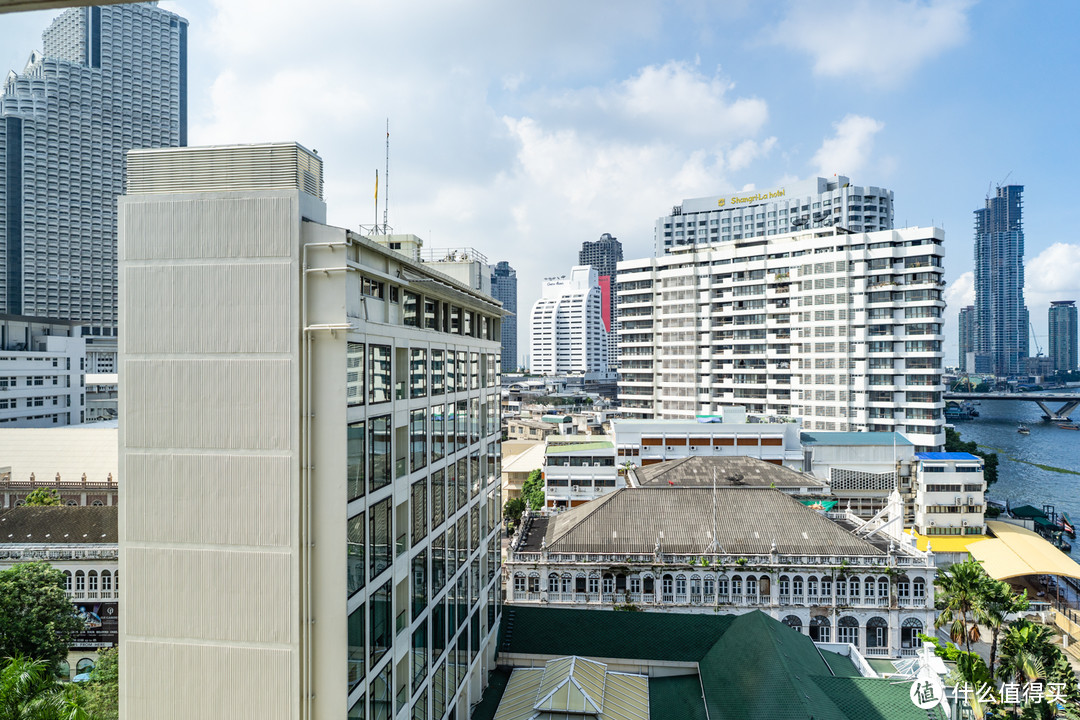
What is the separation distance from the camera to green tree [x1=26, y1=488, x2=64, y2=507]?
59.2m

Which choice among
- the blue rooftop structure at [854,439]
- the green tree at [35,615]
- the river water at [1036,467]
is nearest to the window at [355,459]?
the green tree at [35,615]

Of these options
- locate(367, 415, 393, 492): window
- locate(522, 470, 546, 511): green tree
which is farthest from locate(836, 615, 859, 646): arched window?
locate(522, 470, 546, 511): green tree

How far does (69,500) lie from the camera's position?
67875 mm

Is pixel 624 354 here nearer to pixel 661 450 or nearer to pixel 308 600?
pixel 661 450

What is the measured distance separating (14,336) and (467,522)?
315ft

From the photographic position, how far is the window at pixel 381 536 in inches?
693

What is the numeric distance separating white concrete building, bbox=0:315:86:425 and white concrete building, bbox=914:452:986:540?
112862 mm

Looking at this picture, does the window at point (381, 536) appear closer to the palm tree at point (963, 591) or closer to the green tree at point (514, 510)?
the palm tree at point (963, 591)

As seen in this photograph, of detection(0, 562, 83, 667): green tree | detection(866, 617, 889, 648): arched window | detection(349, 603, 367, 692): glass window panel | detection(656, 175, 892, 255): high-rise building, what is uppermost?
detection(656, 175, 892, 255): high-rise building

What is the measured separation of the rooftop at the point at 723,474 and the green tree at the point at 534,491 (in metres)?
19.4

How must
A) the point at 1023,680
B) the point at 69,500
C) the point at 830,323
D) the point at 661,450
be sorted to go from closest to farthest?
the point at 1023,680, the point at 69,500, the point at 661,450, the point at 830,323

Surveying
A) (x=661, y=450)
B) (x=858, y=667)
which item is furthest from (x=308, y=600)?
(x=661, y=450)

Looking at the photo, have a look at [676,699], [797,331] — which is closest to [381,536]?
[676,699]

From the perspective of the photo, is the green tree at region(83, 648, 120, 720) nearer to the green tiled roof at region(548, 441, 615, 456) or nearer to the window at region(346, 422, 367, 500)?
the window at region(346, 422, 367, 500)
